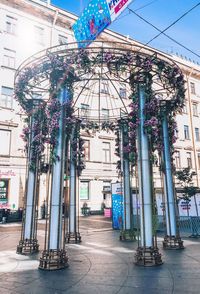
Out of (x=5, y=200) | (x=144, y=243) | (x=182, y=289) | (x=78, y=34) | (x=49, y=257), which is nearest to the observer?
(x=182, y=289)

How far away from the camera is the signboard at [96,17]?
22.1ft

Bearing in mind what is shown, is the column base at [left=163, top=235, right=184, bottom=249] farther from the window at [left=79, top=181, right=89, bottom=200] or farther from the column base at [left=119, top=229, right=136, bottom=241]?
the window at [left=79, top=181, right=89, bottom=200]

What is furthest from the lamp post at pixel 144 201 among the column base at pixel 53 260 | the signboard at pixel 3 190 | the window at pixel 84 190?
the window at pixel 84 190

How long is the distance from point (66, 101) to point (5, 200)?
1934cm

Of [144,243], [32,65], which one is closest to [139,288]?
[144,243]

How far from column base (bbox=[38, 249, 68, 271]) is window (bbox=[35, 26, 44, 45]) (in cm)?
2632

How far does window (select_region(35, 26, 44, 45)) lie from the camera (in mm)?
28594

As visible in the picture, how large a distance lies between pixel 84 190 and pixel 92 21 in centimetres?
2292

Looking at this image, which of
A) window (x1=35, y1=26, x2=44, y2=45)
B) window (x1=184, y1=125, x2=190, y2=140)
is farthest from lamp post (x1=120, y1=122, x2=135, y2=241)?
window (x1=184, y1=125, x2=190, y2=140)

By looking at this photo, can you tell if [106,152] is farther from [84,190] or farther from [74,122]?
[74,122]

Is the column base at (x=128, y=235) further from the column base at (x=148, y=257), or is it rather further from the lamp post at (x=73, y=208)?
the column base at (x=148, y=257)

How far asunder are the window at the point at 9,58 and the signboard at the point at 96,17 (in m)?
20.1

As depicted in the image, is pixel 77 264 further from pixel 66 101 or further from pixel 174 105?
pixel 174 105

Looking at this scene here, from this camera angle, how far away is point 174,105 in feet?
30.7
